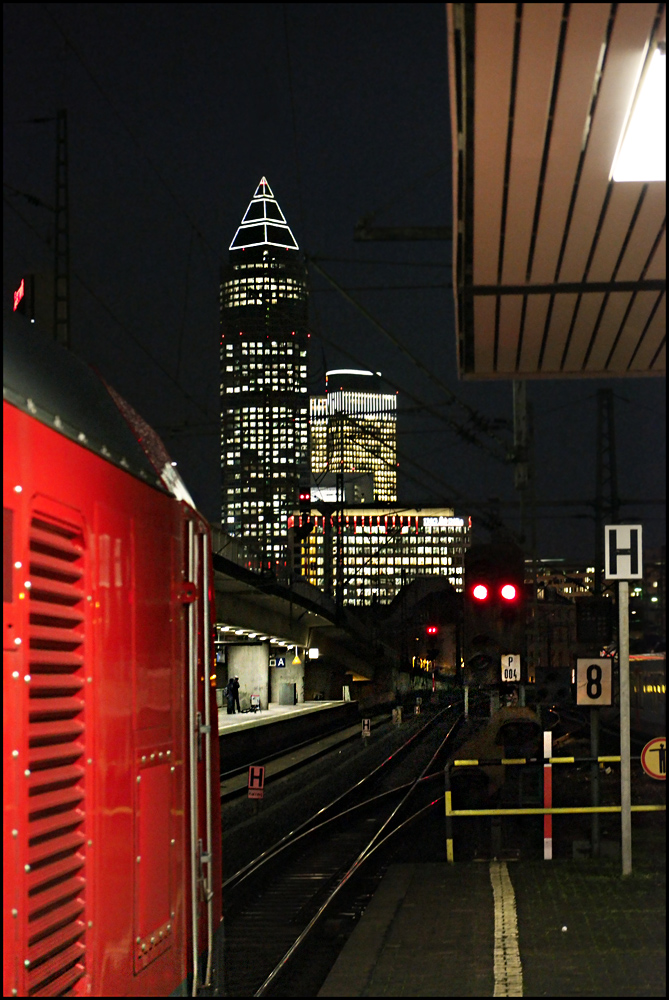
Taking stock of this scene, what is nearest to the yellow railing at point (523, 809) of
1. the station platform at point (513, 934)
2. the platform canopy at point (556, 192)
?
the station platform at point (513, 934)

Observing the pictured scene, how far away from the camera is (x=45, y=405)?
166 inches

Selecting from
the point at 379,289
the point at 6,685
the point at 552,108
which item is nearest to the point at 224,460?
the point at 379,289

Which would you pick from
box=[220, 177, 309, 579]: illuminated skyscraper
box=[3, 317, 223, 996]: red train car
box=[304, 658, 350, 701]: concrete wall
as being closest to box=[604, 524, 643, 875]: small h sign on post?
box=[220, 177, 309, 579]: illuminated skyscraper

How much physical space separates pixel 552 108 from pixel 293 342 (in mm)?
19964

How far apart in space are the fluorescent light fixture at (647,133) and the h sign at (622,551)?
4.89 meters

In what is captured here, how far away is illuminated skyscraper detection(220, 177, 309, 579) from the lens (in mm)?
19672

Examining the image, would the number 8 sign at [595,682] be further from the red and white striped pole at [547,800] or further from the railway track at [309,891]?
the railway track at [309,891]

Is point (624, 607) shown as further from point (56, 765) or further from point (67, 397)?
point (56, 765)

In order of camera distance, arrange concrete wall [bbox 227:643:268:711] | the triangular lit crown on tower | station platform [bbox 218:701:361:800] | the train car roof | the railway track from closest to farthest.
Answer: the train car roof, the railway track, the triangular lit crown on tower, station platform [bbox 218:701:361:800], concrete wall [bbox 227:643:268:711]

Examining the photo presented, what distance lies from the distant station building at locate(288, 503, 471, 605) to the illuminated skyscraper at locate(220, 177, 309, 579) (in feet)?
7.36

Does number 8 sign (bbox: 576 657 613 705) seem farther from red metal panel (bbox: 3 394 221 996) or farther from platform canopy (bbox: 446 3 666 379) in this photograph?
red metal panel (bbox: 3 394 221 996)

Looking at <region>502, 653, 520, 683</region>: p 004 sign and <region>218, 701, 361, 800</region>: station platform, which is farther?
<region>218, 701, 361, 800</region>: station platform

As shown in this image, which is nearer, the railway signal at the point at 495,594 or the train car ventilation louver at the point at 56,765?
the train car ventilation louver at the point at 56,765

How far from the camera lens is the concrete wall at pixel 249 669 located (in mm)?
55812
